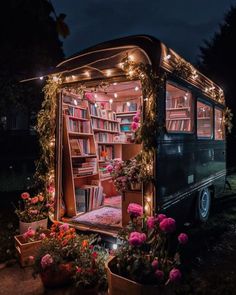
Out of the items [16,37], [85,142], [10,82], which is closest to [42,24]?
[16,37]

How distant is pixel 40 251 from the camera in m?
3.38

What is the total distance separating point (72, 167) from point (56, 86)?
1469 millimetres

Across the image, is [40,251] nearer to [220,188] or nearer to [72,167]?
[72,167]

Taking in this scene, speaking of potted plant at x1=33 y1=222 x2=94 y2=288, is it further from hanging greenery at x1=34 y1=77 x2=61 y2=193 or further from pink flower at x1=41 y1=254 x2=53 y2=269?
hanging greenery at x1=34 y1=77 x2=61 y2=193

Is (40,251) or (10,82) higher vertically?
(10,82)

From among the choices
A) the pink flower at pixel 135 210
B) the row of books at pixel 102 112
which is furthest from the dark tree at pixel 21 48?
the pink flower at pixel 135 210

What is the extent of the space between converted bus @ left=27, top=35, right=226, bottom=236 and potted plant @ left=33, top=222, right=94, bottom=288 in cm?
70

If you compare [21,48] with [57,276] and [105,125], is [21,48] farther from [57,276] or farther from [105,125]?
[57,276]

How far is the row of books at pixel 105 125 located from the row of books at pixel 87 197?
5.58 ft

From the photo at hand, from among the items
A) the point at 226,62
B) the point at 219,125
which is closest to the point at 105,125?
Result: the point at 219,125

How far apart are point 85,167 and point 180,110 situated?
2088 mm

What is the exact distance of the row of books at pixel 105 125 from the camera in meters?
Result: 6.72

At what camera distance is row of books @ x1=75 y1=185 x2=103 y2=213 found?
17.3 ft

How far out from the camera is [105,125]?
719cm
